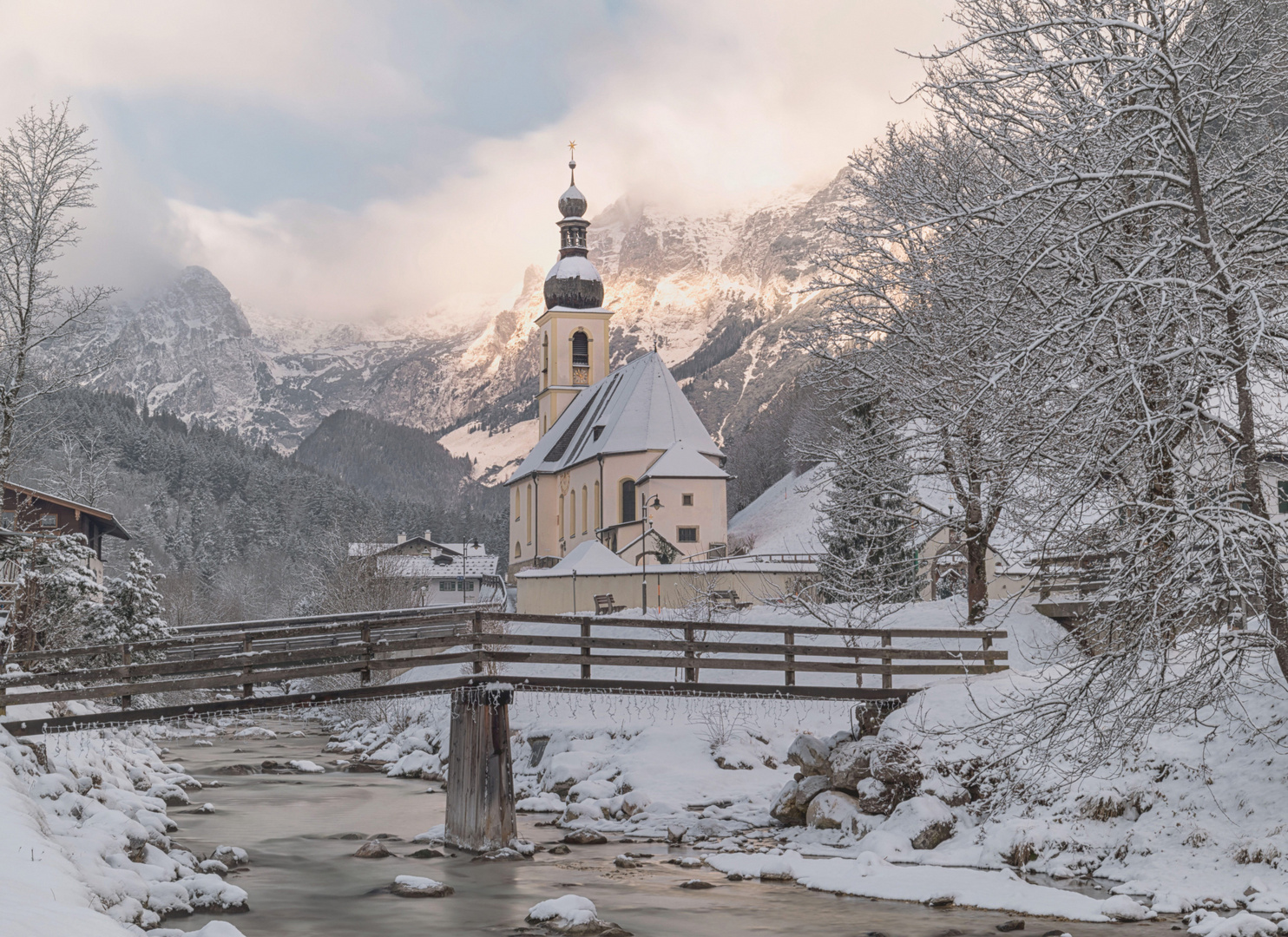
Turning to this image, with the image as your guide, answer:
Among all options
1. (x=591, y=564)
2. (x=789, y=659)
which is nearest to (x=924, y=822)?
(x=789, y=659)

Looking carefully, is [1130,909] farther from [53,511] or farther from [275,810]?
[53,511]

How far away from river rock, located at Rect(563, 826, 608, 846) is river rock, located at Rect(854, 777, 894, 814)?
4.50m

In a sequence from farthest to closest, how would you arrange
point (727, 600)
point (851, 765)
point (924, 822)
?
point (727, 600)
point (851, 765)
point (924, 822)

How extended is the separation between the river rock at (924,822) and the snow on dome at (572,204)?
72084 millimetres

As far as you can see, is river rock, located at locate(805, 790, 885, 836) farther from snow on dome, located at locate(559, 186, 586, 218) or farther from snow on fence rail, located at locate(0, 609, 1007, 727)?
snow on dome, located at locate(559, 186, 586, 218)

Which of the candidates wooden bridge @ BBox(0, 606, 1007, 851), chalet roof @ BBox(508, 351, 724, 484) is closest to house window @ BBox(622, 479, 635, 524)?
chalet roof @ BBox(508, 351, 724, 484)

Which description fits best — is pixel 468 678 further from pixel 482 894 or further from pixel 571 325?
pixel 571 325

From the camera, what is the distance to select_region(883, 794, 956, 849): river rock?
1733 cm

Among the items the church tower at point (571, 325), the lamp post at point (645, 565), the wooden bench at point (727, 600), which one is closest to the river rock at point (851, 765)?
the wooden bench at point (727, 600)

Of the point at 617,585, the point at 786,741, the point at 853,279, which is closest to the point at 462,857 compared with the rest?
the point at 786,741

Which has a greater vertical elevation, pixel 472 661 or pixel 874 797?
pixel 472 661

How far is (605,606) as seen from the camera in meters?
41.2

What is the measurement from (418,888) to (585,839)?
176 inches

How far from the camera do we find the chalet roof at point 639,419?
6531 centimetres
